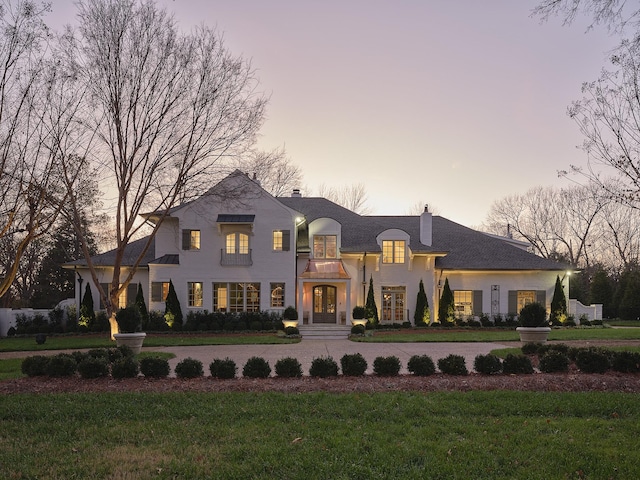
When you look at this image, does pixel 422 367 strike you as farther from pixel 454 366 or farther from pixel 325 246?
pixel 325 246

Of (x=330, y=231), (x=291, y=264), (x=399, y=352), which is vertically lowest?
(x=399, y=352)

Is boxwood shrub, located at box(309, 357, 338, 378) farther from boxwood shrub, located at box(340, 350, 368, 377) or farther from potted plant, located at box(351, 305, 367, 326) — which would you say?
potted plant, located at box(351, 305, 367, 326)

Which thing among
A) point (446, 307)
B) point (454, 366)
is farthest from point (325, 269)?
point (454, 366)

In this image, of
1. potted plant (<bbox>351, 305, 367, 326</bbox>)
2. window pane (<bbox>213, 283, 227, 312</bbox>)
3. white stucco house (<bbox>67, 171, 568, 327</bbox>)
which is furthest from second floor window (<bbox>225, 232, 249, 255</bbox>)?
potted plant (<bbox>351, 305, 367, 326</bbox>)

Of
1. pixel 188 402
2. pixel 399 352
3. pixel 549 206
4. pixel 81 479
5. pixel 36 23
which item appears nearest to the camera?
pixel 81 479

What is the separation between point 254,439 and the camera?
658 cm

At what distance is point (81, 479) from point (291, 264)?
65.9ft

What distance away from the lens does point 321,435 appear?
6.71m

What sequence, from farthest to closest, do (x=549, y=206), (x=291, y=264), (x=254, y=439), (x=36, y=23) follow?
(x=549, y=206) < (x=291, y=264) < (x=36, y=23) < (x=254, y=439)

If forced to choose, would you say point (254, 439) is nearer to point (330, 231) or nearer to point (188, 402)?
point (188, 402)

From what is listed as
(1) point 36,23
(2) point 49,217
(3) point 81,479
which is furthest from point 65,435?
(1) point 36,23

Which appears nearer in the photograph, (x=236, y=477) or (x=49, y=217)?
(x=236, y=477)

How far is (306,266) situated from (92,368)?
1593cm

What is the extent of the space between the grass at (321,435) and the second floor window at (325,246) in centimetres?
1752
